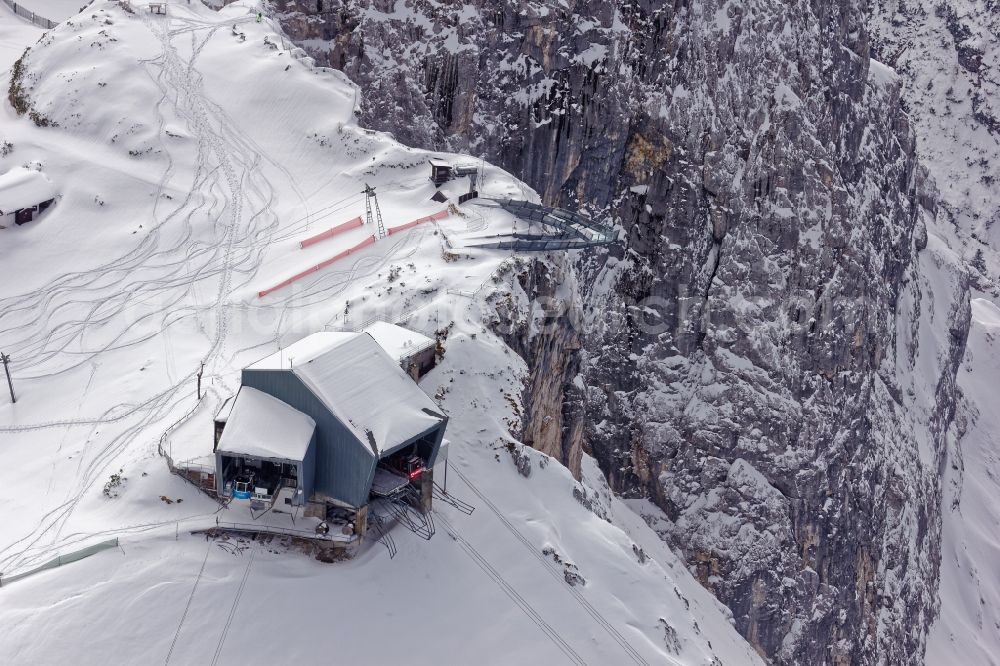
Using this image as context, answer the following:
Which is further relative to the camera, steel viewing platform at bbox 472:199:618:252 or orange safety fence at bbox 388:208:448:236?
orange safety fence at bbox 388:208:448:236

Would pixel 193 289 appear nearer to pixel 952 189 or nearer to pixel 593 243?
pixel 593 243

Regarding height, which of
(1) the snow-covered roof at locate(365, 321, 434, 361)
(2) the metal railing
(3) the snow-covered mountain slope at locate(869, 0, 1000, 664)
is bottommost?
(3) the snow-covered mountain slope at locate(869, 0, 1000, 664)

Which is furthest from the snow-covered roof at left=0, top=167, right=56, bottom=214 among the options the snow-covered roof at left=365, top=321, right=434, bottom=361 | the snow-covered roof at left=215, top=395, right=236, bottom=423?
the snow-covered roof at left=215, top=395, right=236, bottom=423

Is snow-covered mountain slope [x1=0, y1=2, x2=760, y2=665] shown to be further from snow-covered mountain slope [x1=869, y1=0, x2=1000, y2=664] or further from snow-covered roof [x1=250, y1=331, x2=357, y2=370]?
snow-covered mountain slope [x1=869, y1=0, x2=1000, y2=664]

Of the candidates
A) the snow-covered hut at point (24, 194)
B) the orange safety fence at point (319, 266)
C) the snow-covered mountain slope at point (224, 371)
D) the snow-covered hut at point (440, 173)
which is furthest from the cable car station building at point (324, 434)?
the snow-covered hut at point (24, 194)

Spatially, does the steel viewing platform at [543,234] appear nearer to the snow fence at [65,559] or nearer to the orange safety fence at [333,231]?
the orange safety fence at [333,231]

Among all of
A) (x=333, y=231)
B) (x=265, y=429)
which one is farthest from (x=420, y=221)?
(x=265, y=429)
